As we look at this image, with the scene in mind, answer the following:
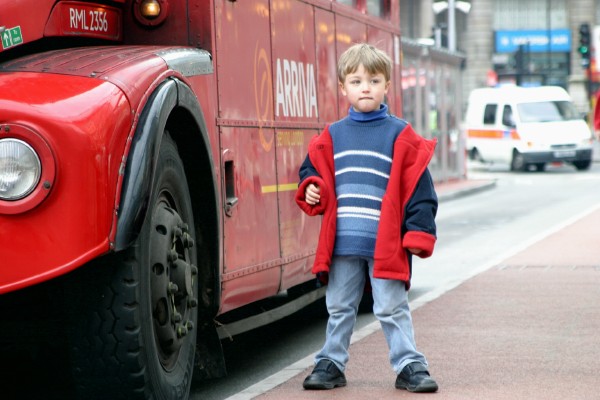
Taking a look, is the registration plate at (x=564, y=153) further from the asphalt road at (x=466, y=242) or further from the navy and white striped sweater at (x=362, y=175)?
the navy and white striped sweater at (x=362, y=175)

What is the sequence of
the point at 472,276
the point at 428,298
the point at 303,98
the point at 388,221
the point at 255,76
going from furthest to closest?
the point at 472,276
the point at 428,298
the point at 303,98
the point at 255,76
the point at 388,221

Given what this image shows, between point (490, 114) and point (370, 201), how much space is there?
31.1 meters

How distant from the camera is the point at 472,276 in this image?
1162cm

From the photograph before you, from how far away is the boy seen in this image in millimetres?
5828

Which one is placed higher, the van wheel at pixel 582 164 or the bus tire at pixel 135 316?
the bus tire at pixel 135 316

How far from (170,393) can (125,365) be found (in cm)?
45

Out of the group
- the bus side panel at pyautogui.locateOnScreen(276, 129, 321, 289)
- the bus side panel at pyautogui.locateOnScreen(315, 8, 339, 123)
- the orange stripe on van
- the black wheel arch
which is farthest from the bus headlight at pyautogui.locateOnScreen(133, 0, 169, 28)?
the orange stripe on van

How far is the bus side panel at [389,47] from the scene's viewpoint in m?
9.69

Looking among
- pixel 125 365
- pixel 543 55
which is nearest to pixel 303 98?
pixel 125 365

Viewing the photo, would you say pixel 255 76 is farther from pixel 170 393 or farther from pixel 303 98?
pixel 170 393

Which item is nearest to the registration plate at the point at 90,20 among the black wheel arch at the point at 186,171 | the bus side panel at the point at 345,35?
the black wheel arch at the point at 186,171

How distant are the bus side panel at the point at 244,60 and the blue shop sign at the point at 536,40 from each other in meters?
69.7

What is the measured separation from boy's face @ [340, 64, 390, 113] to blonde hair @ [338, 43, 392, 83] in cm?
2

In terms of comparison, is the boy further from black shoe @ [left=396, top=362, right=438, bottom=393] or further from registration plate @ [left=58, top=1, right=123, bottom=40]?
registration plate @ [left=58, top=1, right=123, bottom=40]
